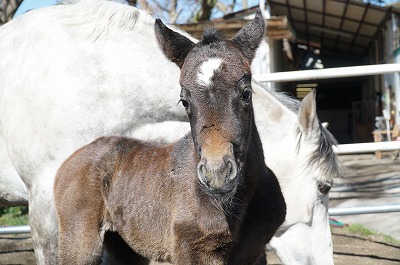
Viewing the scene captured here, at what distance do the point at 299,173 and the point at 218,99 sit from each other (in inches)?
63.5

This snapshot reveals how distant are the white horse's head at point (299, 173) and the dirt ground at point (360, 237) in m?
0.33

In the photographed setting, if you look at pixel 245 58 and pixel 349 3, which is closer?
pixel 245 58

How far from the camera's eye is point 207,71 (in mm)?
2631

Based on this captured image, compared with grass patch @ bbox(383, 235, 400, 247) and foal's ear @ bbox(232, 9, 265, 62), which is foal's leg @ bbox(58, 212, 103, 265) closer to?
foal's ear @ bbox(232, 9, 265, 62)

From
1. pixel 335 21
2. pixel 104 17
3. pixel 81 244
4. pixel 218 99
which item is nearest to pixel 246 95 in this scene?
pixel 218 99

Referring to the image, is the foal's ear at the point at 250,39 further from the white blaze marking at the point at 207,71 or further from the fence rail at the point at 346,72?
the fence rail at the point at 346,72

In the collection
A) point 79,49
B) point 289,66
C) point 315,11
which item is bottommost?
point 289,66

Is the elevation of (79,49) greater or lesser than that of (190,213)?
greater

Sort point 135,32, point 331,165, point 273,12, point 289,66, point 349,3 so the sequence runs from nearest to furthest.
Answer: point 331,165 → point 135,32 → point 349,3 → point 273,12 → point 289,66

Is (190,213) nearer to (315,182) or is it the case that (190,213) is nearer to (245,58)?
(245,58)

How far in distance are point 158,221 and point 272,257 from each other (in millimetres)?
3139

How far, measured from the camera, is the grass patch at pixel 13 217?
852 cm

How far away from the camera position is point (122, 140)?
3.63 metres

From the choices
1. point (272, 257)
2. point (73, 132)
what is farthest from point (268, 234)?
point (272, 257)
